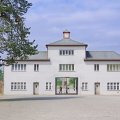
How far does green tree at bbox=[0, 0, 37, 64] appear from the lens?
153 feet

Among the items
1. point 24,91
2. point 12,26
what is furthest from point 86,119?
point 24,91

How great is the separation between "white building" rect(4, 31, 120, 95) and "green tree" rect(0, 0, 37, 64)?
31359 mm

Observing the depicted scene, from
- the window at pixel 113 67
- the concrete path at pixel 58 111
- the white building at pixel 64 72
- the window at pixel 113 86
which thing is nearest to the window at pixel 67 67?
the white building at pixel 64 72

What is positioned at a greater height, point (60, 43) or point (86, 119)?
point (60, 43)

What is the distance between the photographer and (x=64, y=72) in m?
80.6

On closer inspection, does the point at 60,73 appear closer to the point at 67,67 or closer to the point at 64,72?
the point at 64,72

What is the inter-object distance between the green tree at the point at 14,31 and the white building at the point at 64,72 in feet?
103

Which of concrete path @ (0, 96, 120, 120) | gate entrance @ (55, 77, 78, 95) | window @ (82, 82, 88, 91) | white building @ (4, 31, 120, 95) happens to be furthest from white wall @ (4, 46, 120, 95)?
concrete path @ (0, 96, 120, 120)

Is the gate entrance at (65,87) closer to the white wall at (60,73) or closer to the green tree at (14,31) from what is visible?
the white wall at (60,73)

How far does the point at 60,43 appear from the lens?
265 ft

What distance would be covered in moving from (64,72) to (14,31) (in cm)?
3292

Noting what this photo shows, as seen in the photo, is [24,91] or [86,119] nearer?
[86,119]

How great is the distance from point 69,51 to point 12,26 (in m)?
33.3

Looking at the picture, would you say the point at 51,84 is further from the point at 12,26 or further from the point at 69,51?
the point at 12,26
